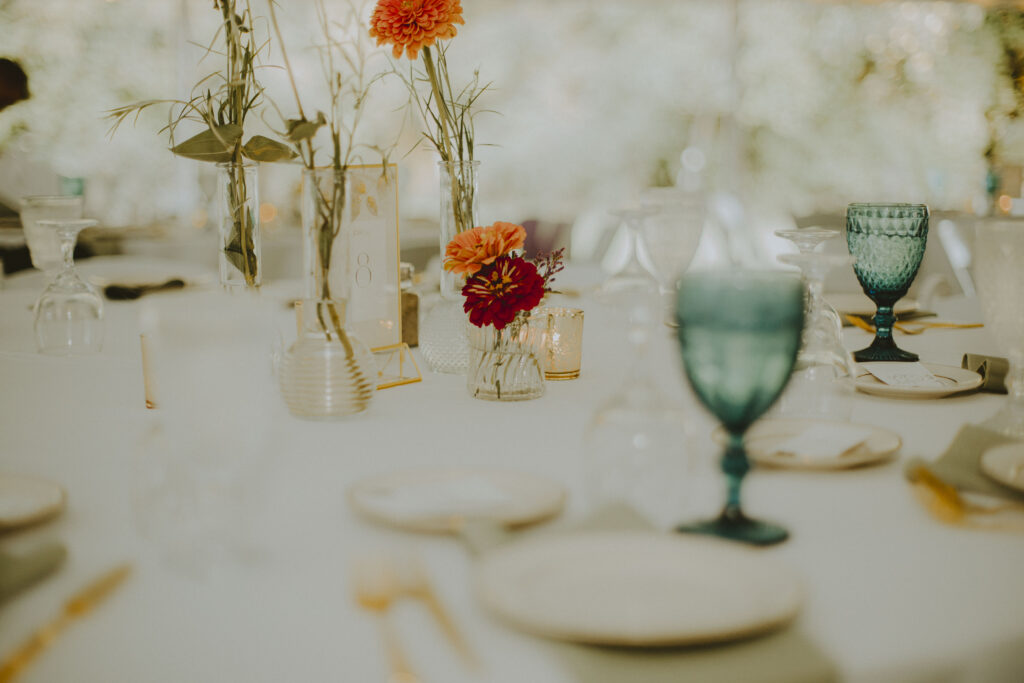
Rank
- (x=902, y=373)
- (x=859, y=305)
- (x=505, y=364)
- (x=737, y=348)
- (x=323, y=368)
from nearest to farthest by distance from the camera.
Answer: (x=737, y=348) → (x=323, y=368) → (x=505, y=364) → (x=902, y=373) → (x=859, y=305)

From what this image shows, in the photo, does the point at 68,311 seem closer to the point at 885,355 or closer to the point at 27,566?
the point at 27,566

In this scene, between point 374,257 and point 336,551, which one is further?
point 374,257

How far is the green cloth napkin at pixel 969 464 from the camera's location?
0.78m

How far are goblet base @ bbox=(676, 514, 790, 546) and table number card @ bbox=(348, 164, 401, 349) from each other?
65 centimetres

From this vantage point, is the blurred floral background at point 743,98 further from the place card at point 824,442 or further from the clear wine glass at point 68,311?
the place card at point 824,442

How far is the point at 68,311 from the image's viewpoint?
4.83 feet

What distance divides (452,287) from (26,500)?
704 mm

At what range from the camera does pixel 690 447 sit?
2.41ft

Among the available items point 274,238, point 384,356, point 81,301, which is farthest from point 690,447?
point 274,238

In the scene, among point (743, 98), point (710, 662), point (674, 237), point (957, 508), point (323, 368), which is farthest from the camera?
point (743, 98)

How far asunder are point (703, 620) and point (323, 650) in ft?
0.71

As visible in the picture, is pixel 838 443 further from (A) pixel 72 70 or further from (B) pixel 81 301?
(A) pixel 72 70

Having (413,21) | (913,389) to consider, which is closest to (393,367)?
(413,21)

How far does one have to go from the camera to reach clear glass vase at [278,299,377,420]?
3.42ft
